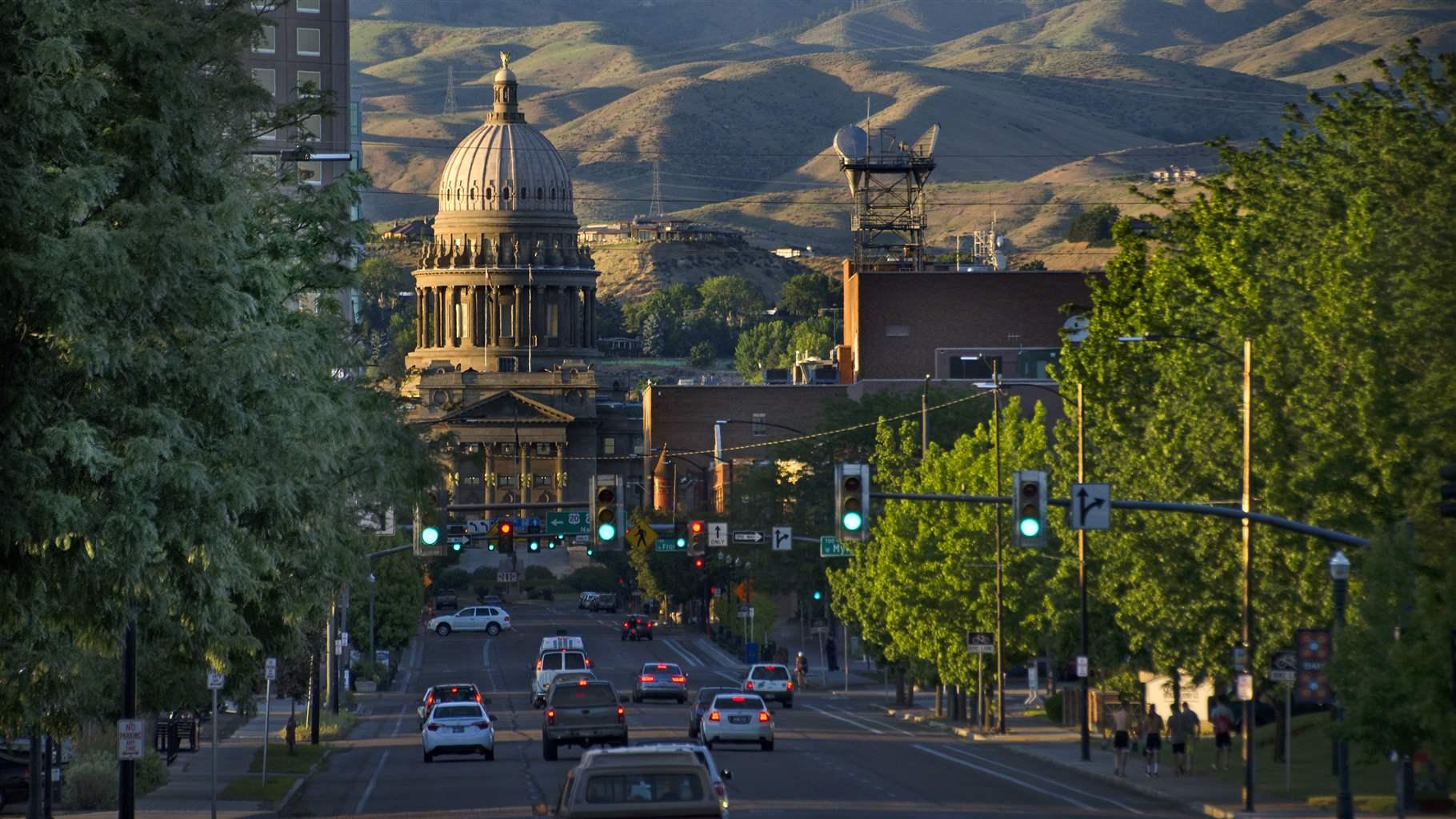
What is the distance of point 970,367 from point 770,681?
175 ft

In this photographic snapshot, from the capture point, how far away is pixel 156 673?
129 feet

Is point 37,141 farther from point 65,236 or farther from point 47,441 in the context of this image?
point 47,441

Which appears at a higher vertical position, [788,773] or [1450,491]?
[1450,491]

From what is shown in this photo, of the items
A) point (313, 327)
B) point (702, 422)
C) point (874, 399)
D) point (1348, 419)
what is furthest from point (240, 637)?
point (702, 422)

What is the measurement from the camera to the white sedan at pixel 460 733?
2167 inches

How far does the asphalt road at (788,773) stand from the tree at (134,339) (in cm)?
1564

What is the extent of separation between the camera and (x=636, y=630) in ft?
419

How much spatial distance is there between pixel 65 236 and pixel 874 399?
98.5 metres

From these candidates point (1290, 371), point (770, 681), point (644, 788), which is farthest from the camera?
point (770, 681)

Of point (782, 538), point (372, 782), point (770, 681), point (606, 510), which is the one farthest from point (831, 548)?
point (372, 782)

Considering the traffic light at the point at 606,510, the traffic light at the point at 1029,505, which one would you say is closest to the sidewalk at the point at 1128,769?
the traffic light at the point at 1029,505

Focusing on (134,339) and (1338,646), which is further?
(1338,646)

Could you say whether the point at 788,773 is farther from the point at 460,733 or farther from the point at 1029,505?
the point at 1029,505

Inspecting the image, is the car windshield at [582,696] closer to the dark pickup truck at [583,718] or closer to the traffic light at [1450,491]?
the dark pickup truck at [583,718]
